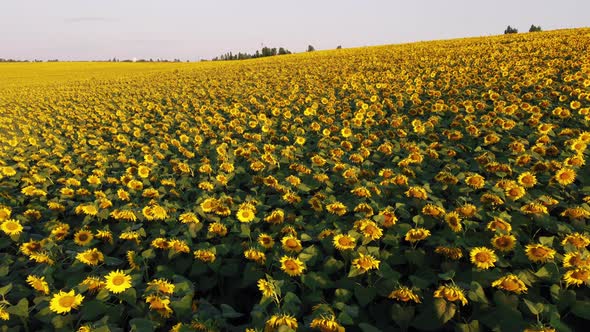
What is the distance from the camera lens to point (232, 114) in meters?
11.9

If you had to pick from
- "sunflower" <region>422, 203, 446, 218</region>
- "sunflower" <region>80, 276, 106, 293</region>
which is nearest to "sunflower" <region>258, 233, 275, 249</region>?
"sunflower" <region>80, 276, 106, 293</region>

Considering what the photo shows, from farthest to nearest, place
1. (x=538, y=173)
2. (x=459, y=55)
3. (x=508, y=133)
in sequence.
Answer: (x=459, y=55) → (x=508, y=133) → (x=538, y=173)

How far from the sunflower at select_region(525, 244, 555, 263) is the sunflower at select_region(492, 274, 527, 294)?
18.5 inches

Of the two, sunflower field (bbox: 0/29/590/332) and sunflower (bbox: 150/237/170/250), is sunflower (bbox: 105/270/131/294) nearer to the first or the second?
sunflower field (bbox: 0/29/590/332)

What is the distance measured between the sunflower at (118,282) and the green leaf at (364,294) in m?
2.09

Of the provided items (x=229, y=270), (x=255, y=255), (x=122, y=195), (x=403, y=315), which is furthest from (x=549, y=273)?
(x=122, y=195)

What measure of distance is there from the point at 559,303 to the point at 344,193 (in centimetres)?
300

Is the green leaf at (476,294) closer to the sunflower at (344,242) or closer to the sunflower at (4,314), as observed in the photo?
the sunflower at (344,242)

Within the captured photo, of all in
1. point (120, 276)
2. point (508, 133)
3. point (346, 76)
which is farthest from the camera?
point (346, 76)

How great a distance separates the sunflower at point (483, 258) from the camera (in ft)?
10.6

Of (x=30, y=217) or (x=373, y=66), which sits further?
(x=373, y=66)

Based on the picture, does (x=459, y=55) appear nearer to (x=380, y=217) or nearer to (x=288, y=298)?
(x=380, y=217)

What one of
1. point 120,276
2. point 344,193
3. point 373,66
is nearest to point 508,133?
point 344,193

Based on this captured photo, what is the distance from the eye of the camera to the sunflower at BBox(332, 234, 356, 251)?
369 cm
